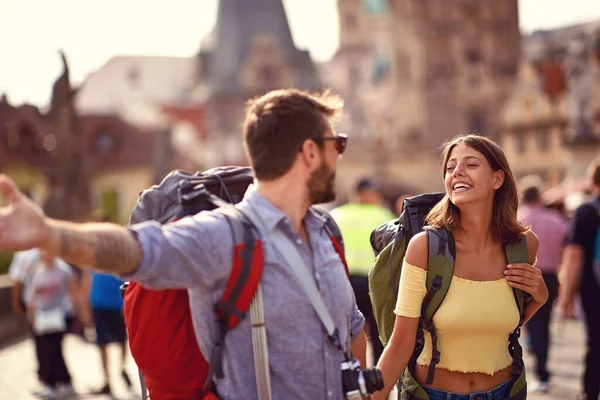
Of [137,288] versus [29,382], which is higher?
[137,288]

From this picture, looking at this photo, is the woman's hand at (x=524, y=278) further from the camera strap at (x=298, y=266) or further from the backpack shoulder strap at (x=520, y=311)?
the camera strap at (x=298, y=266)

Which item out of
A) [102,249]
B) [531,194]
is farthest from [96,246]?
[531,194]

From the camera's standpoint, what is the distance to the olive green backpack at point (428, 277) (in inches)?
148

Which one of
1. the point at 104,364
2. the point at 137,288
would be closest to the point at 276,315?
the point at 137,288

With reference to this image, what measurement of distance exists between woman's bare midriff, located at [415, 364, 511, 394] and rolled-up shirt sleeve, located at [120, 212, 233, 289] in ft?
4.38

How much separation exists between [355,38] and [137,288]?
89.8m

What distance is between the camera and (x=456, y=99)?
64875 millimetres

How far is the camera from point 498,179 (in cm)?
404

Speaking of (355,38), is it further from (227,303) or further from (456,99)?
(227,303)

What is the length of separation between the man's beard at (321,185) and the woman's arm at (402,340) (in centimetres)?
→ 84

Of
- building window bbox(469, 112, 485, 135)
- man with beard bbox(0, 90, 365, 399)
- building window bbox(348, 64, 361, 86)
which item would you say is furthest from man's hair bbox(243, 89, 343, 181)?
building window bbox(348, 64, 361, 86)

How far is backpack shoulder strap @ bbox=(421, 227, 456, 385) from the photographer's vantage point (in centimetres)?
376

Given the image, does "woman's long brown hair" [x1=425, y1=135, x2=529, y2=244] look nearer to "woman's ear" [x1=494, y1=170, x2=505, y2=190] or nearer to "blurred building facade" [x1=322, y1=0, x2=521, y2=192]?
"woman's ear" [x1=494, y1=170, x2=505, y2=190]

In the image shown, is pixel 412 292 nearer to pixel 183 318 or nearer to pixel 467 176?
pixel 467 176
